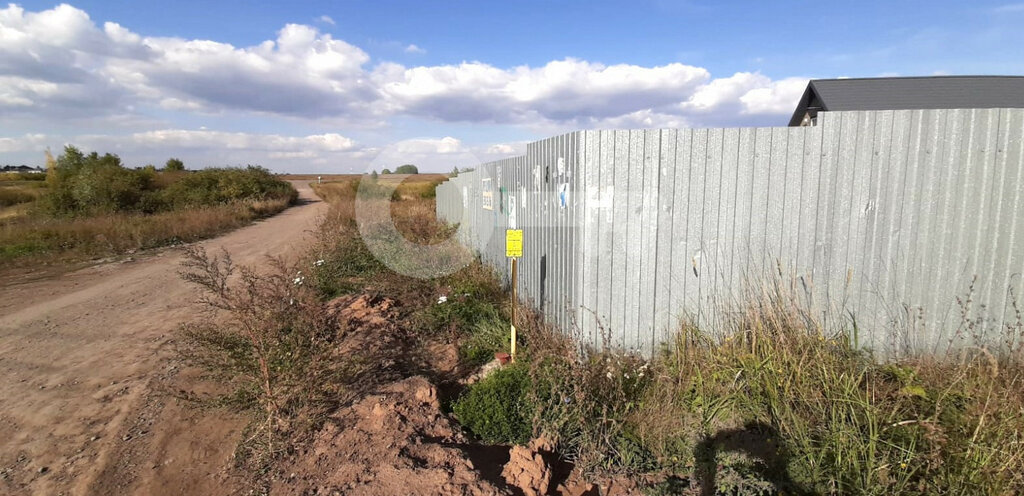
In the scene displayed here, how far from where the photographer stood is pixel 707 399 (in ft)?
11.1

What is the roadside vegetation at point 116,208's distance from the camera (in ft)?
38.7

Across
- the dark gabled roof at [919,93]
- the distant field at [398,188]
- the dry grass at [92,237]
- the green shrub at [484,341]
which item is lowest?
the green shrub at [484,341]

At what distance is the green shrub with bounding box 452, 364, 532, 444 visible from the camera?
336cm

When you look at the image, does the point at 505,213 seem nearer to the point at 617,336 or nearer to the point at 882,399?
the point at 617,336

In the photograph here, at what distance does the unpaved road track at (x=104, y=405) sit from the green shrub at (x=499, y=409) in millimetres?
1434

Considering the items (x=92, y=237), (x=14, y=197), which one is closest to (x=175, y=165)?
(x=14, y=197)

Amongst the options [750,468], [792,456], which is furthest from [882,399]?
[750,468]

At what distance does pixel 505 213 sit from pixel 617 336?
10.7 feet

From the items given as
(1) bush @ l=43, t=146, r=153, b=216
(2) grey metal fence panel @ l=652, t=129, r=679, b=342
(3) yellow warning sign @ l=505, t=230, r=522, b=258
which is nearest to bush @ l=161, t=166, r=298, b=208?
(1) bush @ l=43, t=146, r=153, b=216

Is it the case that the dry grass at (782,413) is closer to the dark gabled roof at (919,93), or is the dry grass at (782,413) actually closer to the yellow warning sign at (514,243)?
the yellow warning sign at (514,243)

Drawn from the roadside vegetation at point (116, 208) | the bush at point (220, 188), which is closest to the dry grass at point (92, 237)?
the roadside vegetation at point (116, 208)

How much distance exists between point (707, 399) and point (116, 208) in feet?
74.9

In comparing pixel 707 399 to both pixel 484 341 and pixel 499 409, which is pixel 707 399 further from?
pixel 484 341

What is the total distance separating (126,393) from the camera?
4254mm
